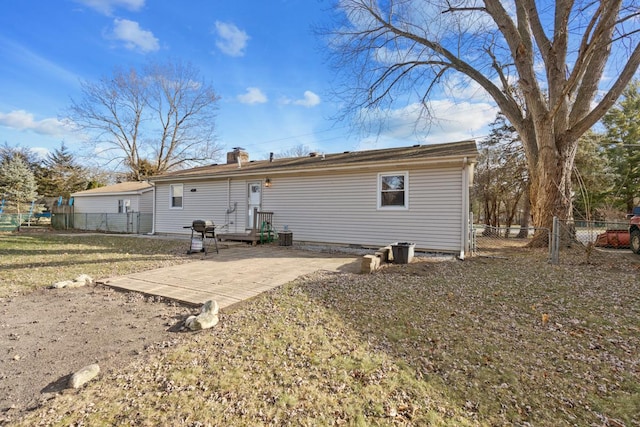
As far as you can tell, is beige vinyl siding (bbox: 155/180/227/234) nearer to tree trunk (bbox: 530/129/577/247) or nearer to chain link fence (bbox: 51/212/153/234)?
chain link fence (bbox: 51/212/153/234)

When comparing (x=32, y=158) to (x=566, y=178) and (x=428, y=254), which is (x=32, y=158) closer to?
(x=428, y=254)

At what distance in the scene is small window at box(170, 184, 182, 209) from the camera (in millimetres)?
13672

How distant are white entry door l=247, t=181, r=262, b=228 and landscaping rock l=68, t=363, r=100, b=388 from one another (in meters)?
9.43

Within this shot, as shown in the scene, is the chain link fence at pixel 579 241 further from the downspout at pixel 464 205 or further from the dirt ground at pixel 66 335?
the dirt ground at pixel 66 335

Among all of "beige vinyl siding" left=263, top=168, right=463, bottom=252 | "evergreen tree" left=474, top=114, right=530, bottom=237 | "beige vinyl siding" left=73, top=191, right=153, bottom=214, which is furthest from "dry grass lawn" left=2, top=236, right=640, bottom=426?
"beige vinyl siding" left=73, top=191, right=153, bottom=214

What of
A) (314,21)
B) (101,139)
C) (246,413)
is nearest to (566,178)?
(314,21)

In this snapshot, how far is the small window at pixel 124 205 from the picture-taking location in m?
17.9

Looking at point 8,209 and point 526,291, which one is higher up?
point 8,209

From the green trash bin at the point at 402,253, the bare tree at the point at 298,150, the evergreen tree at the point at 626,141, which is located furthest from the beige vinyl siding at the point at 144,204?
the evergreen tree at the point at 626,141

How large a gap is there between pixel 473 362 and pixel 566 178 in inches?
359

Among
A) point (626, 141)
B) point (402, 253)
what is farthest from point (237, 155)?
point (626, 141)

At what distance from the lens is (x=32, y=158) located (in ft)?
99.3

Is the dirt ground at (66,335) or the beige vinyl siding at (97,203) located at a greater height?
Result: the beige vinyl siding at (97,203)

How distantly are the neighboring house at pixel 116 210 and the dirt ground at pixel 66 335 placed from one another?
13.1m
